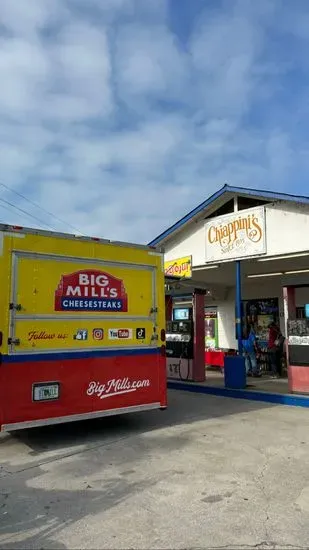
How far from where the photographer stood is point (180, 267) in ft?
49.2

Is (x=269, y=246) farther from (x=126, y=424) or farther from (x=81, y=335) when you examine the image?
(x=81, y=335)

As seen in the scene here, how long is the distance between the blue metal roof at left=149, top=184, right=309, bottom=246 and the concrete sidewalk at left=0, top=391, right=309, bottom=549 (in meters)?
5.12

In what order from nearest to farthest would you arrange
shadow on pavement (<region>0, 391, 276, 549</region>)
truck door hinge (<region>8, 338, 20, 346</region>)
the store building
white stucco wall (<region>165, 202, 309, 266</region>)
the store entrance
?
shadow on pavement (<region>0, 391, 276, 549</region>), truck door hinge (<region>8, 338, 20, 346</region>), the store building, white stucco wall (<region>165, 202, 309, 266</region>), the store entrance

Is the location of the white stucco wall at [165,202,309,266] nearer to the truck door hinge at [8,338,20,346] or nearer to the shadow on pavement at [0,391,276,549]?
the shadow on pavement at [0,391,276,549]

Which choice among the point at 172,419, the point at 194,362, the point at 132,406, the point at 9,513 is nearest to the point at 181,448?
the point at 132,406

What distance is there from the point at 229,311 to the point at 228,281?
131 cm

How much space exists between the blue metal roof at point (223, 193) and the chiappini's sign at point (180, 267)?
2.74ft

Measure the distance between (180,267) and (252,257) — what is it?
2.80 metres

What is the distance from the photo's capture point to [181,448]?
6879 millimetres

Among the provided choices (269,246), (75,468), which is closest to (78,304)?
(75,468)

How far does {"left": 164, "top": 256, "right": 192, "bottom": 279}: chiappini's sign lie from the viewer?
14.7 metres

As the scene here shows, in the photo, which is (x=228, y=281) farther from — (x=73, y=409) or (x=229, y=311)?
(x=73, y=409)

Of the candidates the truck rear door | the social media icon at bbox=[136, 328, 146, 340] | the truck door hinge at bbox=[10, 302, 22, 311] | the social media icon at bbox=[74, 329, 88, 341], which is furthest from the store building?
the truck door hinge at bbox=[10, 302, 22, 311]

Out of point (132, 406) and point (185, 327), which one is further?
point (185, 327)
